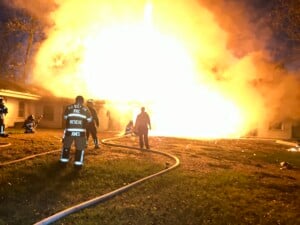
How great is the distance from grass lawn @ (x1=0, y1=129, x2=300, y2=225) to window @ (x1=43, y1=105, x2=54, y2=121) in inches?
763

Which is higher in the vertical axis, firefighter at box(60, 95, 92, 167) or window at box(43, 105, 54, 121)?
window at box(43, 105, 54, 121)

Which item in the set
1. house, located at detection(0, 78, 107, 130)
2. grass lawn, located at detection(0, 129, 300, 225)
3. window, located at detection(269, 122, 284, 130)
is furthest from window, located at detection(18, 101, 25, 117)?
window, located at detection(269, 122, 284, 130)

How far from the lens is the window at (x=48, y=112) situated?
3312 centimetres

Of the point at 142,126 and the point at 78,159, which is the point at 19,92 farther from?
the point at 78,159

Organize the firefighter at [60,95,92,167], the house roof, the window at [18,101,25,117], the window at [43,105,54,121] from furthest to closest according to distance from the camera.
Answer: the window at [43,105,54,121], the window at [18,101,25,117], the house roof, the firefighter at [60,95,92,167]

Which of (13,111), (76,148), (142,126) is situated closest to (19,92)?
(13,111)

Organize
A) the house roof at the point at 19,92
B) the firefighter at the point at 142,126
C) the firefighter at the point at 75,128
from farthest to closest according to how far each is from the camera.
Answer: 1. the house roof at the point at 19,92
2. the firefighter at the point at 142,126
3. the firefighter at the point at 75,128

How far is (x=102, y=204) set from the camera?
327 inches

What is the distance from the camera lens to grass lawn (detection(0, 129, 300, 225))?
7688mm

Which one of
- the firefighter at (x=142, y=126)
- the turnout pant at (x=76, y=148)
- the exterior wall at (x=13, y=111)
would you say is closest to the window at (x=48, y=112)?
the exterior wall at (x=13, y=111)

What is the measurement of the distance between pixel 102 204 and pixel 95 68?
2474 centimetres

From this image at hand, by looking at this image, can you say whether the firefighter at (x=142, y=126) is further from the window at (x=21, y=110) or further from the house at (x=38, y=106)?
the window at (x=21, y=110)

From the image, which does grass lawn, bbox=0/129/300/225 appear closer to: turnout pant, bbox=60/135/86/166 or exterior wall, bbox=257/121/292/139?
turnout pant, bbox=60/135/86/166

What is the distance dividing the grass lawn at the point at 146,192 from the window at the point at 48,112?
63.6ft
